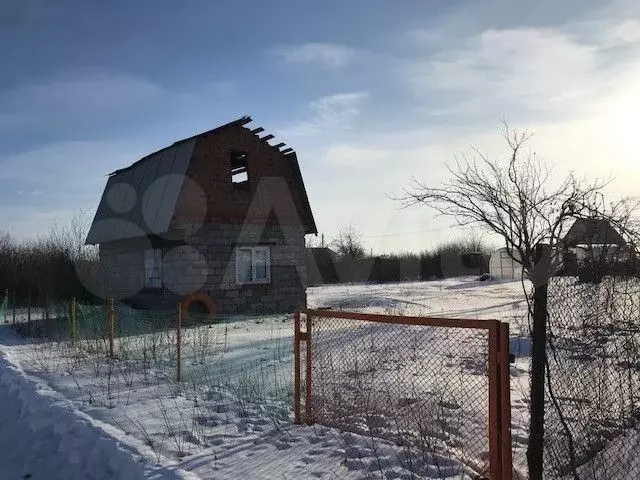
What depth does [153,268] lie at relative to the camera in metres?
19.0

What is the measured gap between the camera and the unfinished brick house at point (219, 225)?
17594 millimetres

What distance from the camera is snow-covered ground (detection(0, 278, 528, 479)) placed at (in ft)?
15.7

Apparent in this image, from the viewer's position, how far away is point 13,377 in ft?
28.9

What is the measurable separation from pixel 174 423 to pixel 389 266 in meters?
41.4

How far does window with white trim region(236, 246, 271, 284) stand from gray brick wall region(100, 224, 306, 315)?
0.51 feet

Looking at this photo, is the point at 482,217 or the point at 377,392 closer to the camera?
the point at 482,217

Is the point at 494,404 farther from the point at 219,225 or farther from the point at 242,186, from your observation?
the point at 242,186

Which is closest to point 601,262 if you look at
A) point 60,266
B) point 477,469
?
point 477,469

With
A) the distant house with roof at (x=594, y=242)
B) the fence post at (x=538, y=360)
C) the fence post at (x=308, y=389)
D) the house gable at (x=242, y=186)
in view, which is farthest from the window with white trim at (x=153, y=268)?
the fence post at (x=538, y=360)

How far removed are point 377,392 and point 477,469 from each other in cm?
267

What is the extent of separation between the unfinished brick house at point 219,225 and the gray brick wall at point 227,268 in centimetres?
3

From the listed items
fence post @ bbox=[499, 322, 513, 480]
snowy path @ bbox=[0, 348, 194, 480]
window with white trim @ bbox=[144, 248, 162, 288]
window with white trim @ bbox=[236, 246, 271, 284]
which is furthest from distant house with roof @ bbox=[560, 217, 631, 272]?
window with white trim @ bbox=[144, 248, 162, 288]

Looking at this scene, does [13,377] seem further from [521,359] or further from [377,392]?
[521,359]

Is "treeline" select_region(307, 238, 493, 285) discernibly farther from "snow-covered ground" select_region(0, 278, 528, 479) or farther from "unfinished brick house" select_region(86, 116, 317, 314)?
"snow-covered ground" select_region(0, 278, 528, 479)
